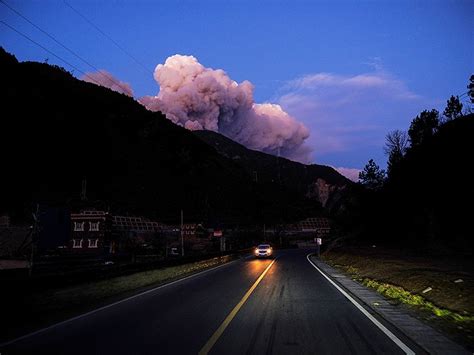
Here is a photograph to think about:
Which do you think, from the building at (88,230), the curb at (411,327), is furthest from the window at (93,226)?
the curb at (411,327)

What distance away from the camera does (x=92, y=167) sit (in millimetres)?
122188

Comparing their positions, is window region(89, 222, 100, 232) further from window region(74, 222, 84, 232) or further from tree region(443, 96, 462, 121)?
tree region(443, 96, 462, 121)

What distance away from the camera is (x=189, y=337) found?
781 centimetres

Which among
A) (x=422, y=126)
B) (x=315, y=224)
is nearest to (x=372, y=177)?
(x=422, y=126)

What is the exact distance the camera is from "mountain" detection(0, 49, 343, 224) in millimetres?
86875

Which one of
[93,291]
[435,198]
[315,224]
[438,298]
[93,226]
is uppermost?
[315,224]

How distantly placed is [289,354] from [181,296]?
7869mm

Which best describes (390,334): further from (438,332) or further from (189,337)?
(189,337)

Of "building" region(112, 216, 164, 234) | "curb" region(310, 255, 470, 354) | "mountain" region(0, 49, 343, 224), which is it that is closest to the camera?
"curb" region(310, 255, 470, 354)

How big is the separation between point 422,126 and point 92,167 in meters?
89.4

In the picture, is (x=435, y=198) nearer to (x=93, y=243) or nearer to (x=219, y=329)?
(x=219, y=329)

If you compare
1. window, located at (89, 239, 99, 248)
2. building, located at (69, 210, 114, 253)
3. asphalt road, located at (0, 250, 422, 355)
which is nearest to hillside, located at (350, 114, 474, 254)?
asphalt road, located at (0, 250, 422, 355)

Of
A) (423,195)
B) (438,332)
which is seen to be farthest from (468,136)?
(438,332)

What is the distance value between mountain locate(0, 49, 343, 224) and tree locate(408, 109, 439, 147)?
45.0m
